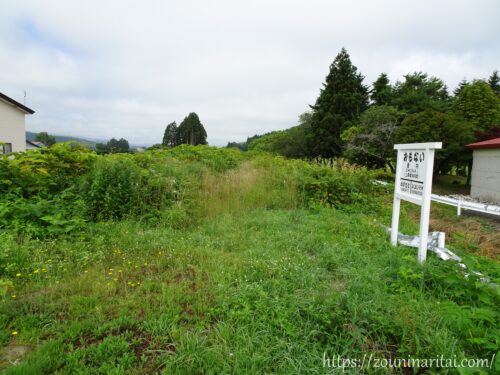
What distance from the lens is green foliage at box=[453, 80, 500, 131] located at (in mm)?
14516

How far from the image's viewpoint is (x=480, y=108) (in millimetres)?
14906

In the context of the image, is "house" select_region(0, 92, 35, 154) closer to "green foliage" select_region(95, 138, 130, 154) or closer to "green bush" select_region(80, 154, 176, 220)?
"green foliage" select_region(95, 138, 130, 154)

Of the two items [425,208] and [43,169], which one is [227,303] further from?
[43,169]

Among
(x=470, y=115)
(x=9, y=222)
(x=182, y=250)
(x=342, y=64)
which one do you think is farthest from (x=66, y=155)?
(x=342, y=64)

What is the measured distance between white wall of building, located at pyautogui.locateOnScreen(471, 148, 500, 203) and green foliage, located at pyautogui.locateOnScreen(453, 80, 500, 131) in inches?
289

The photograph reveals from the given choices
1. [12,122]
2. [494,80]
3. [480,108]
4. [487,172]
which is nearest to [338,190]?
[487,172]

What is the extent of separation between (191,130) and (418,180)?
34255 millimetres

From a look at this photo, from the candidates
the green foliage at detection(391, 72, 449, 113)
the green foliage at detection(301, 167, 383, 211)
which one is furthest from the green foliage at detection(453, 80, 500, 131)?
the green foliage at detection(301, 167, 383, 211)

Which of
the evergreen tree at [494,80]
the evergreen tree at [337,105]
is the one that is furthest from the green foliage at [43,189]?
the evergreen tree at [494,80]

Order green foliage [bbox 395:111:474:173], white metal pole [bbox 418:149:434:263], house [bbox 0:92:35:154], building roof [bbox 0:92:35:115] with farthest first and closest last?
1. house [bbox 0:92:35:154]
2. building roof [bbox 0:92:35:115]
3. green foliage [bbox 395:111:474:173]
4. white metal pole [bbox 418:149:434:263]

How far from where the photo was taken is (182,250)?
3.10m

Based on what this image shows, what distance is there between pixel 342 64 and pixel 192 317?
96.0 ft

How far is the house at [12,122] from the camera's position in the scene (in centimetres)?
1345

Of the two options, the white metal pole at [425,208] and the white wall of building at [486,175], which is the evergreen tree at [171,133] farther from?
the white metal pole at [425,208]
